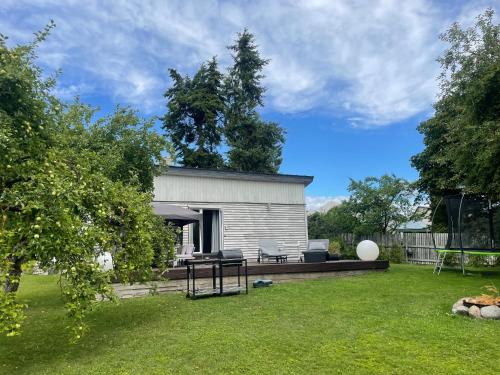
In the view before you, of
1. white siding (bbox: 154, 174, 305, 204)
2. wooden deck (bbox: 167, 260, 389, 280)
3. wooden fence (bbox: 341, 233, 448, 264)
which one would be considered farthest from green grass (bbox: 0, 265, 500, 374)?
wooden fence (bbox: 341, 233, 448, 264)

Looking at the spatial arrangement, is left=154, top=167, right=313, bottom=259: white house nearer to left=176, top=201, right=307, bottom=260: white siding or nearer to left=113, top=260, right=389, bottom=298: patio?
left=176, top=201, right=307, bottom=260: white siding

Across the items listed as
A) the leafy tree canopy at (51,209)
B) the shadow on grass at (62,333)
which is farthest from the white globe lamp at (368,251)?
the leafy tree canopy at (51,209)

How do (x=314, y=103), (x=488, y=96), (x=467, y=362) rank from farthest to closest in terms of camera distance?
(x=314, y=103), (x=488, y=96), (x=467, y=362)

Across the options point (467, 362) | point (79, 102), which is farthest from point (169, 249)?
point (79, 102)

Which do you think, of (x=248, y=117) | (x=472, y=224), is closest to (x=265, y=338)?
(x=472, y=224)

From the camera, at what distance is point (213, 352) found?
402 centimetres

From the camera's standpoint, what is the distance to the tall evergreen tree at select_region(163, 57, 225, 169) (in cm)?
2672

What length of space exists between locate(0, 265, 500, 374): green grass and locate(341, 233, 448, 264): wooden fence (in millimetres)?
9447

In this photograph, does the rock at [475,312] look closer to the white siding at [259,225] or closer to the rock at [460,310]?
the rock at [460,310]

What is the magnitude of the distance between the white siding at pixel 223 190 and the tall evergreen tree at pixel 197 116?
11001mm

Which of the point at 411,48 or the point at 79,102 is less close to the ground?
the point at 411,48

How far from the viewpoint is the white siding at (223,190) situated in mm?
14250

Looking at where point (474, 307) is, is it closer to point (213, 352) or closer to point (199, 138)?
point (213, 352)

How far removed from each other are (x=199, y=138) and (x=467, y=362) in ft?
81.2
